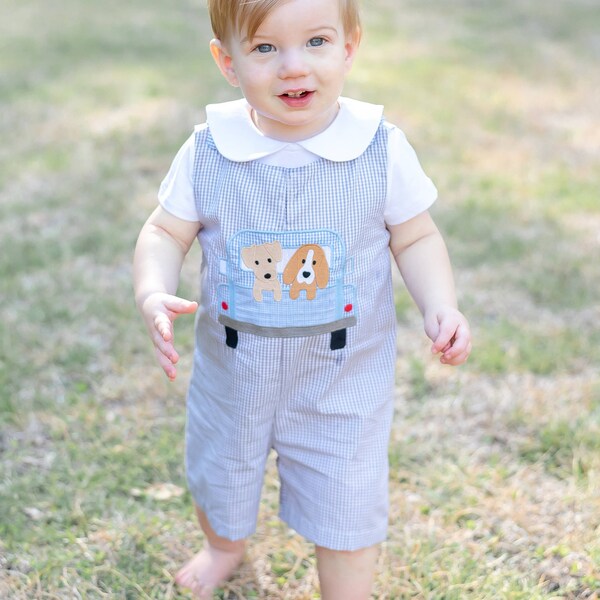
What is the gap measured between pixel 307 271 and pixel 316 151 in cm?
21

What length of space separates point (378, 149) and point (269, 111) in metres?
0.21

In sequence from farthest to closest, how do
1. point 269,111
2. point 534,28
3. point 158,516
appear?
point 534,28 → point 158,516 → point 269,111

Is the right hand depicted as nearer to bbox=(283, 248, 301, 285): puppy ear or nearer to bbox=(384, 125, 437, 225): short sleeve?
bbox=(283, 248, 301, 285): puppy ear

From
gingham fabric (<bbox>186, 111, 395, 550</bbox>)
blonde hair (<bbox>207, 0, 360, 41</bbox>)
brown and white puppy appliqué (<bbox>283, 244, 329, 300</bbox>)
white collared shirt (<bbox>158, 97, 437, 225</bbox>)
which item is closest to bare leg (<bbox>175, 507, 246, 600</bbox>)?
gingham fabric (<bbox>186, 111, 395, 550</bbox>)

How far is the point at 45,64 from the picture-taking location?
20.4 feet

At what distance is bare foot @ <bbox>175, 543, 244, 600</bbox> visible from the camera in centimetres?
192

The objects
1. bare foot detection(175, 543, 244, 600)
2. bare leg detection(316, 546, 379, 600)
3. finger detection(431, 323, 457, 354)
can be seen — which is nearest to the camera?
finger detection(431, 323, 457, 354)

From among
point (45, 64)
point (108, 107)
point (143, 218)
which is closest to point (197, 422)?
point (143, 218)

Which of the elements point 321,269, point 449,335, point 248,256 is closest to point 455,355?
point 449,335

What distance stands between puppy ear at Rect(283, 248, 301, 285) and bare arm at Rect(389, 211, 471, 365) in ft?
0.71

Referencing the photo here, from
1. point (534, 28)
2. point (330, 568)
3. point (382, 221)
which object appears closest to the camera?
point (382, 221)

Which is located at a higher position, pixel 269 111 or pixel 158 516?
pixel 269 111

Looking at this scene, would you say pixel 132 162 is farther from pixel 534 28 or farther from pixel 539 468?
pixel 534 28

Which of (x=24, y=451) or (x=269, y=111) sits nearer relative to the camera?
(x=269, y=111)
